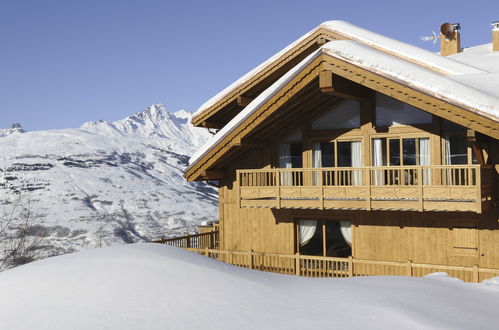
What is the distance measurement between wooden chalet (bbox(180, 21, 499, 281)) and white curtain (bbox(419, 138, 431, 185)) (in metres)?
0.04

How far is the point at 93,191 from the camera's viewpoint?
83.9 meters

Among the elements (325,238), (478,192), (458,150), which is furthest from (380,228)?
(478,192)

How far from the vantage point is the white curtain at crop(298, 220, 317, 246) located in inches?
752

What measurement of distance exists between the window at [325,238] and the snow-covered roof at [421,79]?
5.11 meters

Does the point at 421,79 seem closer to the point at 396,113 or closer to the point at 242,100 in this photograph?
the point at 396,113

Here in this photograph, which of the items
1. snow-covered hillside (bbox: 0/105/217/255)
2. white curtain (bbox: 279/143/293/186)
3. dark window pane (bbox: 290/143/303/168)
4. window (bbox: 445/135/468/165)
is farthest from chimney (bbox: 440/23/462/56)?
snow-covered hillside (bbox: 0/105/217/255)

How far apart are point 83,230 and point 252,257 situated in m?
47.7

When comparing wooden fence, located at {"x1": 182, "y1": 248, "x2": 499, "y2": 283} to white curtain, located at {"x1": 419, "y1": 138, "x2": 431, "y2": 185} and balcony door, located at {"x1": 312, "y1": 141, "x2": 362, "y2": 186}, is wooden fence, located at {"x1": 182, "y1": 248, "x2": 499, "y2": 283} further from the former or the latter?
white curtain, located at {"x1": 419, "y1": 138, "x2": 431, "y2": 185}

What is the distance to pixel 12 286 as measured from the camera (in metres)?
8.09

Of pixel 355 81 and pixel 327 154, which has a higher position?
pixel 355 81

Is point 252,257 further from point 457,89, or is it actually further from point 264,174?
point 457,89

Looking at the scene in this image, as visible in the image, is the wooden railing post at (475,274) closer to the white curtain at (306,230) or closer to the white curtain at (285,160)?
the white curtain at (306,230)

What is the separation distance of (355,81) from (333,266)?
711 cm

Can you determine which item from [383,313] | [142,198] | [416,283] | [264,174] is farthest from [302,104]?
[142,198]
